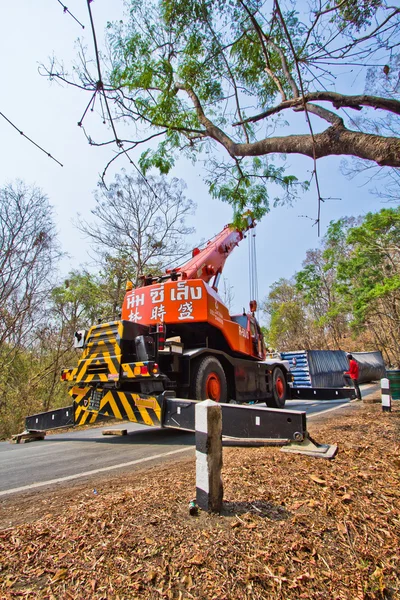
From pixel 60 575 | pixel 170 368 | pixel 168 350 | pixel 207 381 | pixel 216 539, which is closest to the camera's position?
pixel 60 575

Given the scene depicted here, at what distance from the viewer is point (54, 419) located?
21.7 feet

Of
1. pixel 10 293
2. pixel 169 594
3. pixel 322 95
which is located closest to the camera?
pixel 169 594

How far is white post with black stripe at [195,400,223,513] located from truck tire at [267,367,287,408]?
7.48 metres

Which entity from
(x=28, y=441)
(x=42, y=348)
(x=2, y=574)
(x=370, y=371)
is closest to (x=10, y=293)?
(x=42, y=348)

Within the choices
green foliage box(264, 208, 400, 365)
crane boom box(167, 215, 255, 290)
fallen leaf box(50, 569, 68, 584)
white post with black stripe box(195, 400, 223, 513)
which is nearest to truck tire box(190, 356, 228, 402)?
crane boom box(167, 215, 255, 290)

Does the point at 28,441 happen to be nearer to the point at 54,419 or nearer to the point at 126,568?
the point at 54,419

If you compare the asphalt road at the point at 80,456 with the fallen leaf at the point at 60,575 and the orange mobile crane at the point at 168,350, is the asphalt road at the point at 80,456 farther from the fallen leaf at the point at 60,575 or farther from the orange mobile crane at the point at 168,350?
the fallen leaf at the point at 60,575

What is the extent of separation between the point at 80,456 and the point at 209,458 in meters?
3.32

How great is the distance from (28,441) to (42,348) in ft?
24.3

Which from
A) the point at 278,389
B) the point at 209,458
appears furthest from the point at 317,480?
the point at 278,389

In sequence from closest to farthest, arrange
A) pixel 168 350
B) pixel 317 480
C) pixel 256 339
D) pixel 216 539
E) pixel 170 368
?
pixel 216 539
pixel 317 480
pixel 168 350
pixel 170 368
pixel 256 339

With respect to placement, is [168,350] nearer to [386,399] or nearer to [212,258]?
[212,258]

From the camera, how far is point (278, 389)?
33.0 feet

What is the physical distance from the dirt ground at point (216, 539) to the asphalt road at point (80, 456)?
703 mm
